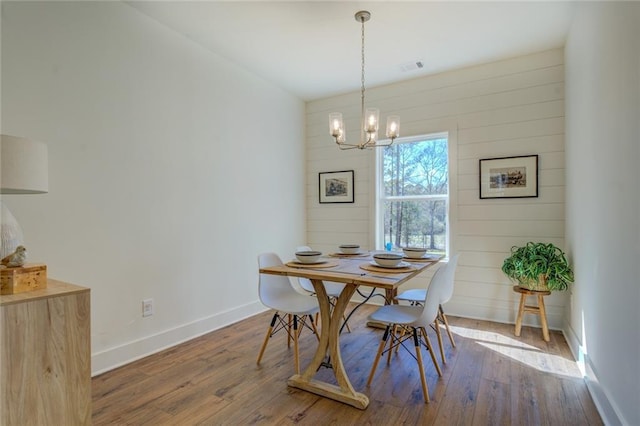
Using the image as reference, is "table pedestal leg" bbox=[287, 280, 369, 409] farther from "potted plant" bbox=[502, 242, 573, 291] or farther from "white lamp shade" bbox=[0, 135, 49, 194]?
"potted plant" bbox=[502, 242, 573, 291]

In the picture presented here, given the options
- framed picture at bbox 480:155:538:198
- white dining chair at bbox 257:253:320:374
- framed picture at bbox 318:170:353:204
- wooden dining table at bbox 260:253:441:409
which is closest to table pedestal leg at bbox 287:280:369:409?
wooden dining table at bbox 260:253:441:409

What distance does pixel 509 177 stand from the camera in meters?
3.39

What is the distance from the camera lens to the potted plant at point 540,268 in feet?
9.31

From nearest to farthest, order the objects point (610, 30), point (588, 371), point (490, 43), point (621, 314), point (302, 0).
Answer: point (621, 314) → point (610, 30) → point (588, 371) → point (302, 0) → point (490, 43)

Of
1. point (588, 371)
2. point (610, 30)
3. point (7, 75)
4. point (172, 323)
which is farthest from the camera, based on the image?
point (172, 323)

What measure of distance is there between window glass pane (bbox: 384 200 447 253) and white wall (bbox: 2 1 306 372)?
5.24ft

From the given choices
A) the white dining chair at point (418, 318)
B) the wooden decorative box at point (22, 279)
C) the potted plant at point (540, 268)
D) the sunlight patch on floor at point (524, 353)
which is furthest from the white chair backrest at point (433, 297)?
the wooden decorative box at point (22, 279)

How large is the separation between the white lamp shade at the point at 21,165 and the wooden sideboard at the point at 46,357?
0.47m

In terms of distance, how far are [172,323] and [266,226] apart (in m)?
1.49

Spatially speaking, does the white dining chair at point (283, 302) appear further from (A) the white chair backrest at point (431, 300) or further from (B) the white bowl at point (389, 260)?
(A) the white chair backrest at point (431, 300)

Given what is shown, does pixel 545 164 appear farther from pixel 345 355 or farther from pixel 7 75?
pixel 7 75

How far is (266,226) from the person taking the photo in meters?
3.99

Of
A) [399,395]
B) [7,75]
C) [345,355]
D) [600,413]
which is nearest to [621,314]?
[600,413]

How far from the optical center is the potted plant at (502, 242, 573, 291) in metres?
2.84
